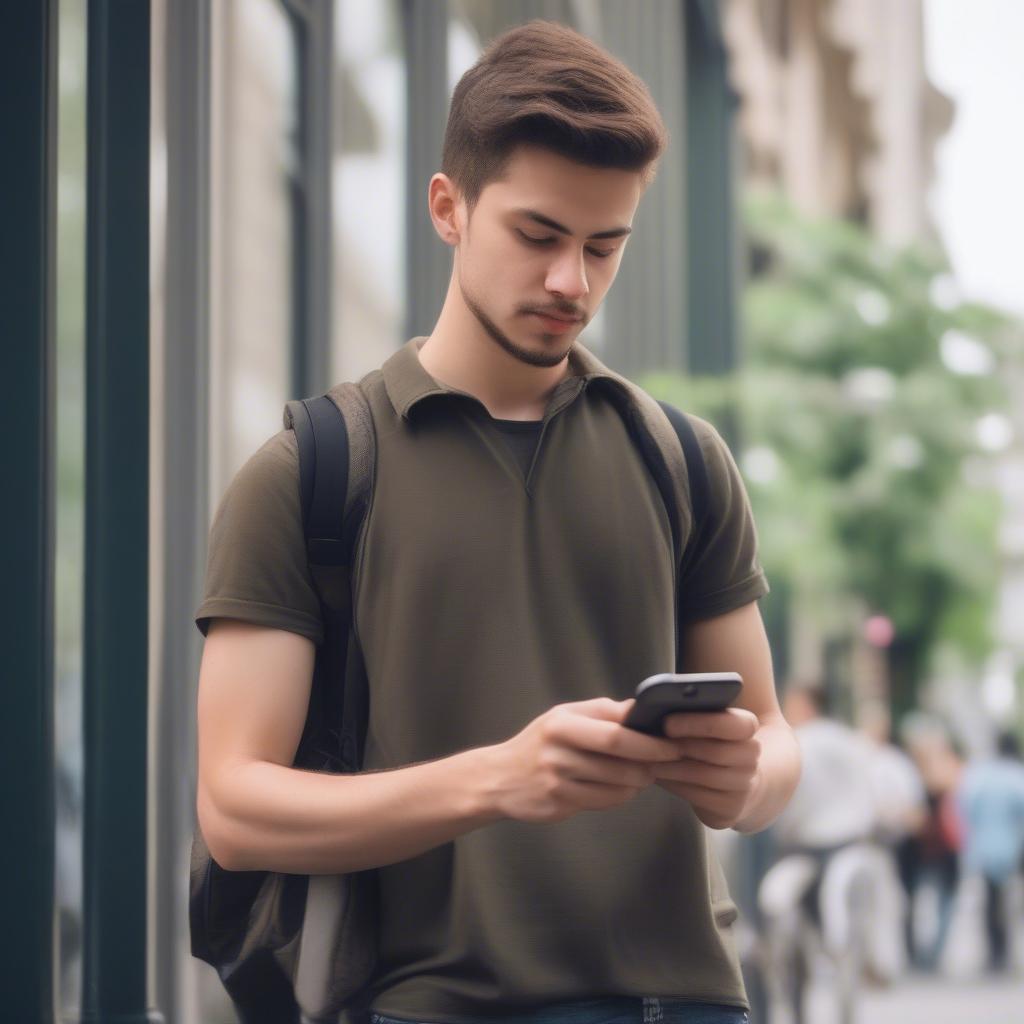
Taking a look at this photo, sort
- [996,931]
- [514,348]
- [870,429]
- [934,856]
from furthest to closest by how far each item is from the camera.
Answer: [870,429] → [934,856] → [996,931] → [514,348]

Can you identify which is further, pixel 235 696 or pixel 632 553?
pixel 632 553

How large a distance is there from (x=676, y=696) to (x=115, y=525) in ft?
5.68

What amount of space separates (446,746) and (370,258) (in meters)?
4.74

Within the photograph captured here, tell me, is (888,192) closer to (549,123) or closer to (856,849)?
(856,849)

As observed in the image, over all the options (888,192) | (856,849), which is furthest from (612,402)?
(888,192)

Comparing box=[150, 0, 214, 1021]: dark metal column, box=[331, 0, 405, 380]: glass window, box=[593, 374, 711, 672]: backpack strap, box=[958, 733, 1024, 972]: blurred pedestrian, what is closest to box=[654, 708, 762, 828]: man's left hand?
box=[593, 374, 711, 672]: backpack strap

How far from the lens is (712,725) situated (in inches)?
83.4

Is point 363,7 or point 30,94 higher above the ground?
point 363,7

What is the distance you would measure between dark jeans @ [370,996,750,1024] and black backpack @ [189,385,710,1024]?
0.10m

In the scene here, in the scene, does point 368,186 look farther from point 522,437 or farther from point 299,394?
point 522,437

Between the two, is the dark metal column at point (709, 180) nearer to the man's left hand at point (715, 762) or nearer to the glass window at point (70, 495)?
the glass window at point (70, 495)

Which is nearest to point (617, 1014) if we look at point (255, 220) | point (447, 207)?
point (447, 207)

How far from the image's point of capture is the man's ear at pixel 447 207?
8.45ft

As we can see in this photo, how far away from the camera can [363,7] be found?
680cm
